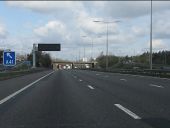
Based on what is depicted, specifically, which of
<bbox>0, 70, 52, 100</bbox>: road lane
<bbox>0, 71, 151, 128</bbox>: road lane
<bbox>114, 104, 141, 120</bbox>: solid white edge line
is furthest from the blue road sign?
<bbox>114, 104, 141, 120</bbox>: solid white edge line

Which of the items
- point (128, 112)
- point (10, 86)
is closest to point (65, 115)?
point (128, 112)

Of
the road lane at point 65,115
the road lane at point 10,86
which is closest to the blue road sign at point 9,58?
the road lane at point 10,86

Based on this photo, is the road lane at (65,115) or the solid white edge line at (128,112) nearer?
the road lane at (65,115)

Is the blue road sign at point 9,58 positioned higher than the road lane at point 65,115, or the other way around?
the blue road sign at point 9,58

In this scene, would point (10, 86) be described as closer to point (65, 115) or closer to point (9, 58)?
point (65, 115)

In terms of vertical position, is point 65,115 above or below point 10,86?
above

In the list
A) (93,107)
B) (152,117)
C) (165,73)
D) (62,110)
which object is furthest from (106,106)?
(165,73)

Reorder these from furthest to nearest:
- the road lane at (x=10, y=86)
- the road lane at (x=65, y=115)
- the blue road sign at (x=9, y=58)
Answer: the blue road sign at (x=9, y=58), the road lane at (x=10, y=86), the road lane at (x=65, y=115)

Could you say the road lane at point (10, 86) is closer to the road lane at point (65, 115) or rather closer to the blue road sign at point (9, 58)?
the road lane at point (65, 115)

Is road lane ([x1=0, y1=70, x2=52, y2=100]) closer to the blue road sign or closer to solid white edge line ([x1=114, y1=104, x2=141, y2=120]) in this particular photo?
solid white edge line ([x1=114, y1=104, x2=141, y2=120])

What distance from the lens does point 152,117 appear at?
473 inches

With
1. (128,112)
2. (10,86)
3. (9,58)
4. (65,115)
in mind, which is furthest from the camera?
(9,58)

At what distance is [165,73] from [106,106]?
30765 millimetres

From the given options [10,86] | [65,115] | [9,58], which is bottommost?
[10,86]
